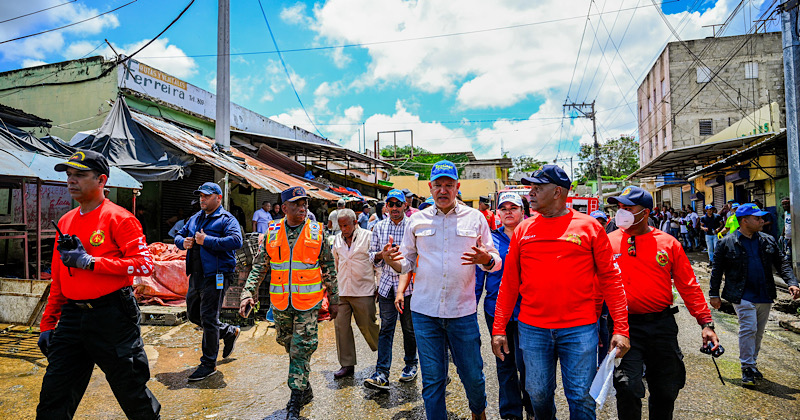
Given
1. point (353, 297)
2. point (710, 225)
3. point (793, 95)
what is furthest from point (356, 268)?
point (710, 225)

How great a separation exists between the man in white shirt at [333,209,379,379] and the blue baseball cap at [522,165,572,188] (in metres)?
2.48

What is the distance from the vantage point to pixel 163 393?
4426 millimetres

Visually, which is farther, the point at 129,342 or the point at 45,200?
the point at 45,200

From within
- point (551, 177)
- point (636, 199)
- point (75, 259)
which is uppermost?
point (551, 177)

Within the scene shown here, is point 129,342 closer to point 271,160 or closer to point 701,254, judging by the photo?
point 271,160

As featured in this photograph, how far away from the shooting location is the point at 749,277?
15.4 ft

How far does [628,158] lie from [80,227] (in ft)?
178

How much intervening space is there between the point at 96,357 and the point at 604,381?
3.12 metres

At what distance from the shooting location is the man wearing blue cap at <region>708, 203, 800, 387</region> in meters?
4.64

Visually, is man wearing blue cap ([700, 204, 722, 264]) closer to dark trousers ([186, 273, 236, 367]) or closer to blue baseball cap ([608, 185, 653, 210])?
blue baseball cap ([608, 185, 653, 210])

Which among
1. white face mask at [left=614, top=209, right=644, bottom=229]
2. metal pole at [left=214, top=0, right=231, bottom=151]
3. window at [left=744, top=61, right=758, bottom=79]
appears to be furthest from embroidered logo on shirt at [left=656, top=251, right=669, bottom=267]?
window at [left=744, top=61, right=758, bottom=79]

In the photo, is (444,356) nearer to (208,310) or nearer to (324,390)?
(324,390)

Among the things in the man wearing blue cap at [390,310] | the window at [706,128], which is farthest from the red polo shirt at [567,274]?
the window at [706,128]

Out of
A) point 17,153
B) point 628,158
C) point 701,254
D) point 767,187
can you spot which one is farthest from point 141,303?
point 628,158
